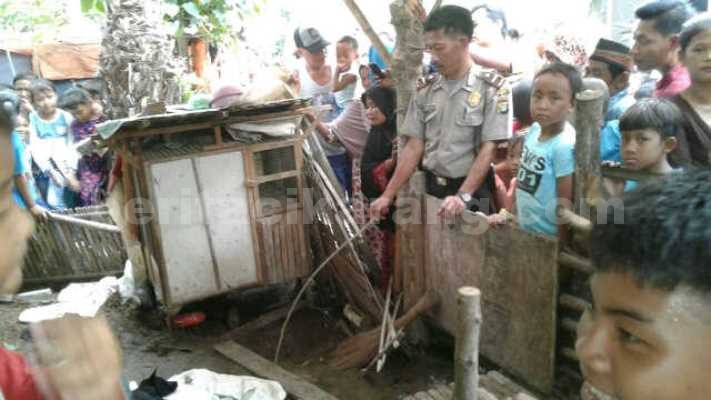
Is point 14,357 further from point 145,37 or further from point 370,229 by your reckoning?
point 145,37

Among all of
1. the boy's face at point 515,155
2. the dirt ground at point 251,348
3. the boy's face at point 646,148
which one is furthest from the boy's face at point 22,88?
the boy's face at point 646,148

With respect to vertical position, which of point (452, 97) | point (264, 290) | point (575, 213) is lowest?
point (264, 290)

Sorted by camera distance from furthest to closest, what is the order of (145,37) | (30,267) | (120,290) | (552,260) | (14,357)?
(145,37) → (30,267) → (120,290) → (552,260) → (14,357)

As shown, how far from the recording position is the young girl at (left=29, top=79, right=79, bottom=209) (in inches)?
243

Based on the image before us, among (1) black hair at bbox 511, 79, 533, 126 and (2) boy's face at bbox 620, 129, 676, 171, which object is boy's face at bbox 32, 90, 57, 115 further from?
(2) boy's face at bbox 620, 129, 676, 171

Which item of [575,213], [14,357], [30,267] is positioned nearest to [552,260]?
[575,213]

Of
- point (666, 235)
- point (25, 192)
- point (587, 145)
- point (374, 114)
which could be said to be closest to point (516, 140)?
point (587, 145)

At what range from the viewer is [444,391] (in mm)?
3100

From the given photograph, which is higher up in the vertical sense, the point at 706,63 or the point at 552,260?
the point at 706,63

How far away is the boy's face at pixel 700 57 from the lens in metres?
2.72

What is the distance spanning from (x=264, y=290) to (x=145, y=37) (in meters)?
3.41

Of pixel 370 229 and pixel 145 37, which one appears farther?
pixel 145 37

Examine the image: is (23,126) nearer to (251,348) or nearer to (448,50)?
(251,348)

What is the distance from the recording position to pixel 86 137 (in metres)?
6.19
